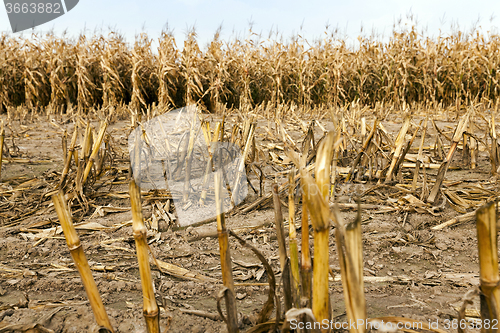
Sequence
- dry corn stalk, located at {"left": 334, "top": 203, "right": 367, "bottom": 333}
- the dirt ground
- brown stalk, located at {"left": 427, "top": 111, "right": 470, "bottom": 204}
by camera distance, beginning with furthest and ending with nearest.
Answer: brown stalk, located at {"left": 427, "top": 111, "right": 470, "bottom": 204}, the dirt ground, dry corn stalk, located at {"left": 334, "top": 203, "right": 367, "bottom": 333}

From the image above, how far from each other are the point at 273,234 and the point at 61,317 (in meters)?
1.00

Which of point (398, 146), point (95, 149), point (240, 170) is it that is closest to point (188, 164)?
point (240, 170)

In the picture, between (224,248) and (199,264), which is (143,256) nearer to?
(224,248)

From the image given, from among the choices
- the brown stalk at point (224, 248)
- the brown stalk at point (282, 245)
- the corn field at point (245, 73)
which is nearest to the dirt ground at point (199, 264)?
the brown stalk at point (224, 248)

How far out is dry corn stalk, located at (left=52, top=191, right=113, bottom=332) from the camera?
643mm

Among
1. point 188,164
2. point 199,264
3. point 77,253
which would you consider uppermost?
point 77,253

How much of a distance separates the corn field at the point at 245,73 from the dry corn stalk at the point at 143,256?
542 cm

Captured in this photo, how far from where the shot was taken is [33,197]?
2.36 metres

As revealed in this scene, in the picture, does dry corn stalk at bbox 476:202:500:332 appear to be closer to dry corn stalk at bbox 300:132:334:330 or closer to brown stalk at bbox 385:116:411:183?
dry corn stalk at bbox 300:132:334:330

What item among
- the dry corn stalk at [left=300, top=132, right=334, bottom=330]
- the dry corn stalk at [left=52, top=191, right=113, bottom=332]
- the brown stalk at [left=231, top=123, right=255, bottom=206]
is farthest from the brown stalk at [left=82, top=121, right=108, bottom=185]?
the dry corn stalk at [left=300, top=132, right=334, bottom=330]

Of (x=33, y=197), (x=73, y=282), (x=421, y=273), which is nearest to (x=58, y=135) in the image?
(x=33, y=197)

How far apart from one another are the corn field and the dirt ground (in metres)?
4.22

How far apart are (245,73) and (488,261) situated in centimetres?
576

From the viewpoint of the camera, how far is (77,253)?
2.25 feet
